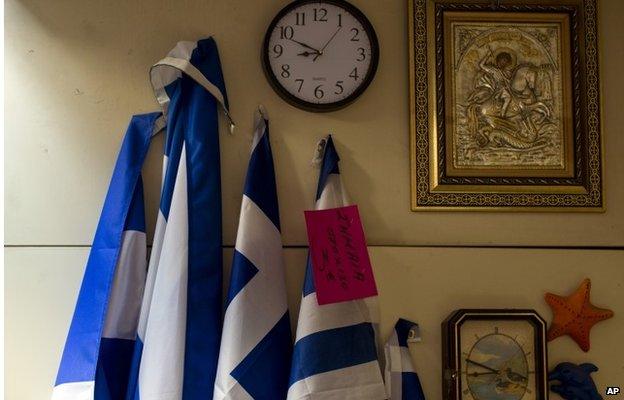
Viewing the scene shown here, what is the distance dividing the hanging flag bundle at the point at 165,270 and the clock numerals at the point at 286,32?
0.59 feet

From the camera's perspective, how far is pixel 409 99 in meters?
1.75

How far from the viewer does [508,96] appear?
1751 millimetres

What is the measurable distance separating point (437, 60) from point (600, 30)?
426 millimetres

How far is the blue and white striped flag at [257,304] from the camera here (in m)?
1.52

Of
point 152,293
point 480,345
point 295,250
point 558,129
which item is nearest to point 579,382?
point 480,345

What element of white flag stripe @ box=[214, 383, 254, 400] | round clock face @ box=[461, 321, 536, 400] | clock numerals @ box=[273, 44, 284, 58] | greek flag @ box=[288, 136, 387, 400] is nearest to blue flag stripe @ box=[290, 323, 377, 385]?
greek flag @ box=[288, 136, 387, 400]

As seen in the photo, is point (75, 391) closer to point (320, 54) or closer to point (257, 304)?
point (257, 304)

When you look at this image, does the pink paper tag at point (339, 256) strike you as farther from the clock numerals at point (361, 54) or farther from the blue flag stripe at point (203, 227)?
the clock numerals at point (361, 54)

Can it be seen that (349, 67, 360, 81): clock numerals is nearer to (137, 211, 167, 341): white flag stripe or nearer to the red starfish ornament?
(137, 211, 167, 341): white flag stripe

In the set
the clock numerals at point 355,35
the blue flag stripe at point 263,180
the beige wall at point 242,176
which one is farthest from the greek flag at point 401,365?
the clock numerals at point 355,35

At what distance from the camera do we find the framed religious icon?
5.66 ft

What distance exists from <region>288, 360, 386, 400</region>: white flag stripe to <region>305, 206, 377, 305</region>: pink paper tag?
0.16 m

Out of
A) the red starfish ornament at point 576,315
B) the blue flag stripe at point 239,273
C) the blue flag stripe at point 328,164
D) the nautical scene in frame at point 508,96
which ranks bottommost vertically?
the red starfish ornament at point 576,315

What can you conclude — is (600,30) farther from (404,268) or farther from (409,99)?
(404,268)
